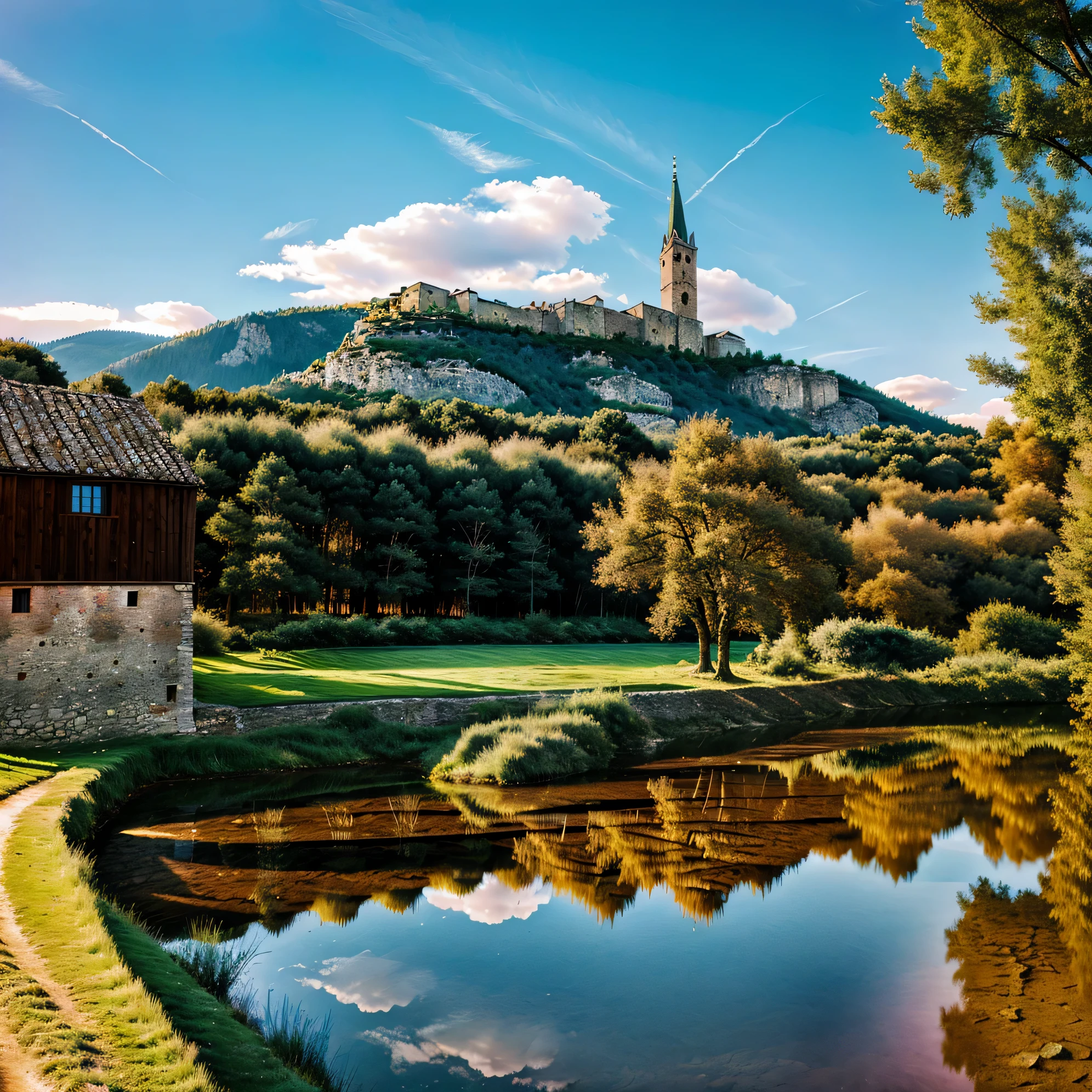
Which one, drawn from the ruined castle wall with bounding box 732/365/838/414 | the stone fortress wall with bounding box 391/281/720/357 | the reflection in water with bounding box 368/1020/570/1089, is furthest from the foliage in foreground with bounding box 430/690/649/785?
the ruined castle wall with bounding box 732/365/838/414

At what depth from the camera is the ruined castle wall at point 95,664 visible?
14.7 meters

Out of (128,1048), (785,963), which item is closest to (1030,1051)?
(785,963)

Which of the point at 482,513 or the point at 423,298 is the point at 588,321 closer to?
the point at 423,298

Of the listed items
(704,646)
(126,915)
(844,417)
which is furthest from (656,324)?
(126,915)

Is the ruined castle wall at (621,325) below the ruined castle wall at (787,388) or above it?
above

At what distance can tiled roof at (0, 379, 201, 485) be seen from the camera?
15.2 m

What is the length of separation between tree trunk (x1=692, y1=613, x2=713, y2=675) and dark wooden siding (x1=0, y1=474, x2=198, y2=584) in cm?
1721

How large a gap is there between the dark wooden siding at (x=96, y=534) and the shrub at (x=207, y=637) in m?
8.31

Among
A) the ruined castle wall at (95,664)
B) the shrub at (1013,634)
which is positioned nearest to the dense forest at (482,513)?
the shrub at (1013,634)

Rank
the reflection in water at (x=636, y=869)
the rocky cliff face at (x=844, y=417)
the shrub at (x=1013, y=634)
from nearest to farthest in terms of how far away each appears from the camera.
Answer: the reflection in water at (x=636, y=869) < the shrub at (x=1013, y=634) < the rocky cliff face at (x=844, y=417)

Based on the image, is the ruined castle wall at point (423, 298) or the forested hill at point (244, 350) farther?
the forested hill at point (244, 350)

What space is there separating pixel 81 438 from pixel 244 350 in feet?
499

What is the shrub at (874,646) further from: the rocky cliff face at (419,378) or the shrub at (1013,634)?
the rocky cliff face at (419,378)

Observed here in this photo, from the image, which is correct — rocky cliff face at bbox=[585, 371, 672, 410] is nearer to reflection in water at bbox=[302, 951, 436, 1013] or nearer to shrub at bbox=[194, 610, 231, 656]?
shrub at bbox=[194, 610, 231, 656]
